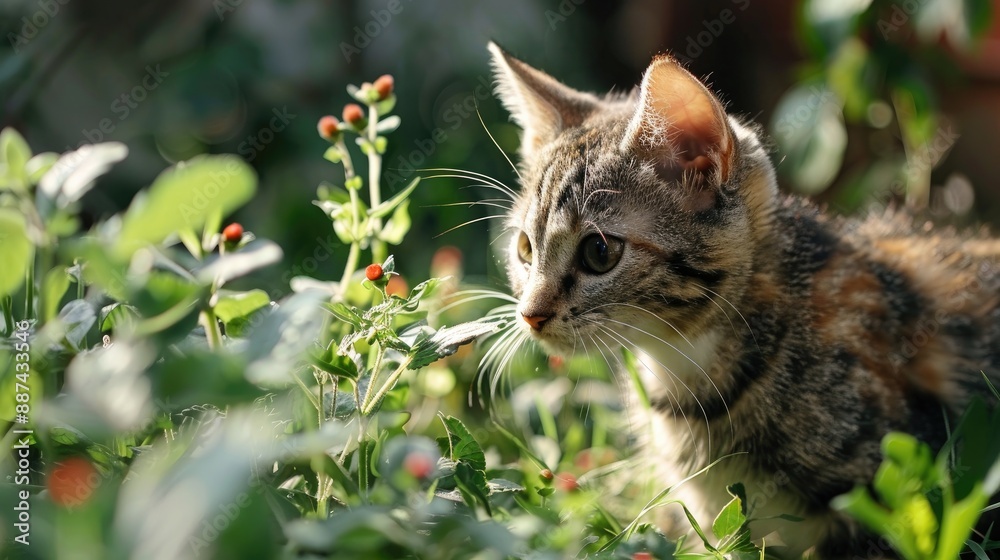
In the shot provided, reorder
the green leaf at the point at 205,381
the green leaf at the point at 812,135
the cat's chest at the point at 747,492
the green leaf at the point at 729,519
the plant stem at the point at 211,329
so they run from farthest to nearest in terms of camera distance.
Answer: the green leaf at the point at 812,135 < the cat's chest at the point at 747,492 < the green leaf at the point at 729,519 < the plant stem at the point at 211,329 < the green leaf at the point at 205,381

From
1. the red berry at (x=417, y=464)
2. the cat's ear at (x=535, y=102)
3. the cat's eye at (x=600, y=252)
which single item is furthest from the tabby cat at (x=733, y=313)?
the red berry at (x=417, y=464)

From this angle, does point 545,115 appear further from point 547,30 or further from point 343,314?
point 547,30

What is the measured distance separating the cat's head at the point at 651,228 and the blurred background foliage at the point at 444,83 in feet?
2.27

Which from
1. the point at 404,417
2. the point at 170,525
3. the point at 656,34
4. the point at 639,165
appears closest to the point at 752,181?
the point at 639,165

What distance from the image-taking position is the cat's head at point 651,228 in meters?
1.18

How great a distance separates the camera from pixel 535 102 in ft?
4.81

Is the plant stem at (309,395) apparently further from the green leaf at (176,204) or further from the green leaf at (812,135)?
the green leaf at (812,135)

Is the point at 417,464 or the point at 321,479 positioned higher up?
the point at 417,464

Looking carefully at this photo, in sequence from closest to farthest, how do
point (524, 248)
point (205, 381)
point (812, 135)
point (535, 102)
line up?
1. point (205, 381)
2. point (524, 248)
3. point (535, 102)
4. point (812, 135)

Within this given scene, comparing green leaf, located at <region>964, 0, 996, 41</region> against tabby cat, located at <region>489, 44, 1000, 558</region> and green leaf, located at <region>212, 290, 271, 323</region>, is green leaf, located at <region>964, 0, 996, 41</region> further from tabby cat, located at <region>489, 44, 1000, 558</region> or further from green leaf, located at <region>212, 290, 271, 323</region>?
green leaf, located at <region>212, 290, 271, 323</region>

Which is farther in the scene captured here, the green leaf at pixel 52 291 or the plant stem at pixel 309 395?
the plant stem at pixel 309 395

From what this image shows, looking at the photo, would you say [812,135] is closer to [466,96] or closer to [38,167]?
[466,96]

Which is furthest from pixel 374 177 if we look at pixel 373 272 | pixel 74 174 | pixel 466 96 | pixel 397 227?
pixel 466 96

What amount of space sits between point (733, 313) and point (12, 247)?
932mm
